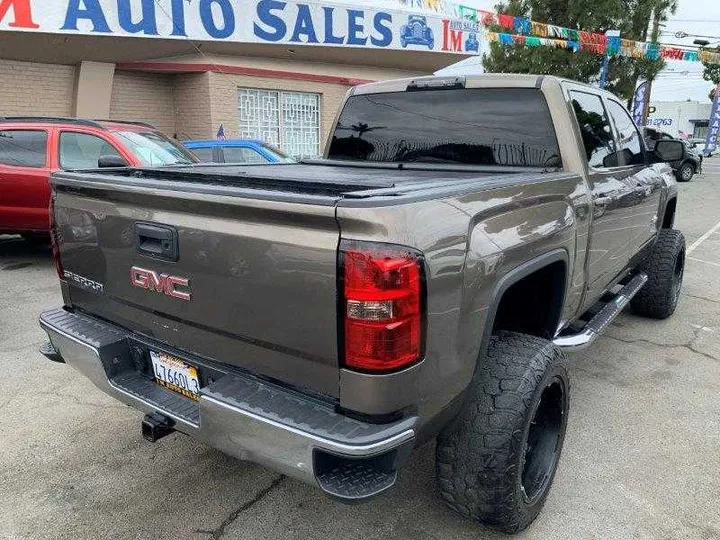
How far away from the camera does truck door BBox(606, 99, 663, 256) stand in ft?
13.2

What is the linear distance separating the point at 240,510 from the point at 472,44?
15376 millimetres

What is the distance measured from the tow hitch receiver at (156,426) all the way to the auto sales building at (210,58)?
10372 mm

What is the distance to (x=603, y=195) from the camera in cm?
334

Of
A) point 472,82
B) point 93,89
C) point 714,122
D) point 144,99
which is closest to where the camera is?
point 472,82

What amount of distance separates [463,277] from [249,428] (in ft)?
2.90

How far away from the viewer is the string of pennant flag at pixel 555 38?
1403 centimetres

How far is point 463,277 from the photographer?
2010 mm

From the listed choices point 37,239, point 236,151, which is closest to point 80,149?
point 37,239

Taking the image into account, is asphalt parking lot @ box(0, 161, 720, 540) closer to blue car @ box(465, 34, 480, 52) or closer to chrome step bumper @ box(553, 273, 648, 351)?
chrome step bumper @ box(553, 273, 648, 351)

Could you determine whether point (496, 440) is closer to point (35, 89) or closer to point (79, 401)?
point (79, 401)

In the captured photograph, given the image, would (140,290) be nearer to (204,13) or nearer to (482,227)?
(482,227)

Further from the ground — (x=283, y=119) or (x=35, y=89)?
(x=35, y=89)

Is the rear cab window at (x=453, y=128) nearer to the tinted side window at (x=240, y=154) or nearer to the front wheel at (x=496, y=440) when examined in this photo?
the front wheel at (x=496, y=440)

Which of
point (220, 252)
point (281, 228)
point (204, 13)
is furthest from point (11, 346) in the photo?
point (204, 13)
